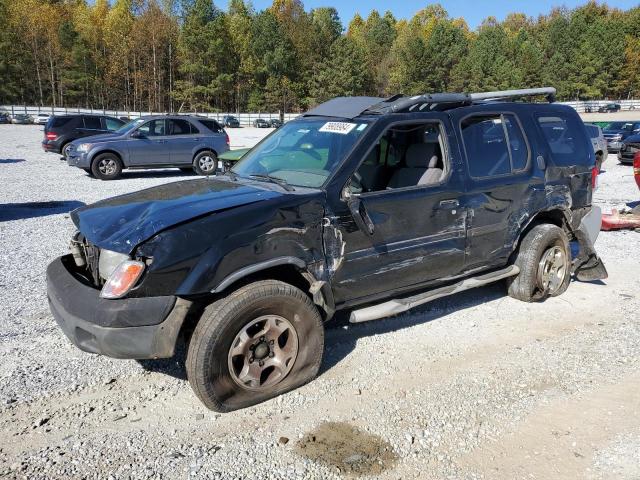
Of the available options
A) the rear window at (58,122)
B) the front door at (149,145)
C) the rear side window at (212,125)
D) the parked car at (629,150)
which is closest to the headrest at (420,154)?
the front door at (149,145)

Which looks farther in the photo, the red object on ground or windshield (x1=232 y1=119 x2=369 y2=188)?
the red object on ground

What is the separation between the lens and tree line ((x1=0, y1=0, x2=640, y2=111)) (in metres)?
76.6

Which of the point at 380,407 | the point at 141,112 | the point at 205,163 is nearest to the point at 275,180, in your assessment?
the point at 380,407

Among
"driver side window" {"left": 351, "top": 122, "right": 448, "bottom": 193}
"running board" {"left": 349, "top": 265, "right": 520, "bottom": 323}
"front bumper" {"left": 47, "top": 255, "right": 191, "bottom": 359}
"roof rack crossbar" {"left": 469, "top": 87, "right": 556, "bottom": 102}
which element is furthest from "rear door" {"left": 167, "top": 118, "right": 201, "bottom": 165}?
"front bumper" {"left": 47, "top": 255, "right": 191, "bottom": 359}

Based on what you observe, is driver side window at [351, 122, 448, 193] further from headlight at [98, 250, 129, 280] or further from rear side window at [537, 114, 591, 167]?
headlight at [98, 250, 129, 280]

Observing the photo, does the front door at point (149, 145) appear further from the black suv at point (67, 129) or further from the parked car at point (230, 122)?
the parked car at point (230, 122)

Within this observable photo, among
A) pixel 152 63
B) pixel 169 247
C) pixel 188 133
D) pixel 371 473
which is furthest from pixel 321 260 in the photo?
pixel 152 63

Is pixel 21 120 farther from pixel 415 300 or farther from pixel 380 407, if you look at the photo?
pixel 380 407

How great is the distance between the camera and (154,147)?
49.9ft

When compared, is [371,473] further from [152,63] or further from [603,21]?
[603,21]

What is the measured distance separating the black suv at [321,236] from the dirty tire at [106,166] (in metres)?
11.1

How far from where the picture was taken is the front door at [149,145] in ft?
49.1

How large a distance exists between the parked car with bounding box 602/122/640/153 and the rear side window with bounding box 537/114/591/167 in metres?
19.8

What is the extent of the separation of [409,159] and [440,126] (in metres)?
0.42
